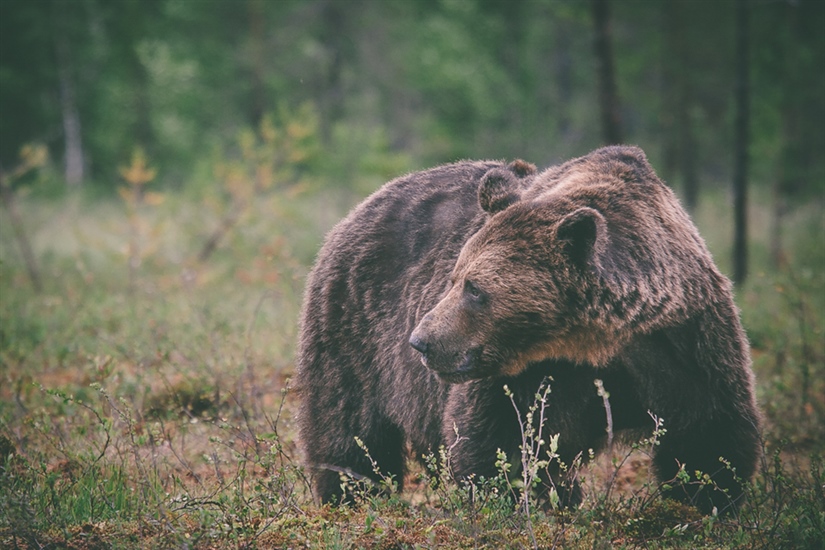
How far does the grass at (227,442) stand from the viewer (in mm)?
3336

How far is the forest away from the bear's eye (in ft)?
2.83

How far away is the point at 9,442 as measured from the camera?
4656 mm

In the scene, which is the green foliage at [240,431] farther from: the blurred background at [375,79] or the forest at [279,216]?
the blurred background at [375,79]

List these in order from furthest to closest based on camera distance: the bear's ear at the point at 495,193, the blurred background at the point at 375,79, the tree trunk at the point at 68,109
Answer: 1. the tree trunk at the point at 68,109
2. the blurred background at the point at 375,79
3. the bear's ear at the point at 495,193

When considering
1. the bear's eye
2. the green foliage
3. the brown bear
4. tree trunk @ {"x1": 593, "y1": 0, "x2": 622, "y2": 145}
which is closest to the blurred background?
the green foliage

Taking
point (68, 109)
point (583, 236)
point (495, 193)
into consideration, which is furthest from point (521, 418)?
point (68, 109)

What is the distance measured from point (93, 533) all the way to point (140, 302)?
693 cm

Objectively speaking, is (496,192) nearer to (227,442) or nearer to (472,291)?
(472,291)

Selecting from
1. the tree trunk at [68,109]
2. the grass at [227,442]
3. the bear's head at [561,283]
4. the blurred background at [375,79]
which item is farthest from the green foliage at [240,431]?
the tree trunk at [68,109]

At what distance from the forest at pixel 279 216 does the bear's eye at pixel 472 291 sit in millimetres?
862

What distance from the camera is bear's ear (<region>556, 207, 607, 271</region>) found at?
10.9 feet

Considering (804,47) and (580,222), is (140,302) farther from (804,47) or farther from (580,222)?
(804,47)

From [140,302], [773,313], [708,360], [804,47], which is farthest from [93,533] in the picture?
[804,47]

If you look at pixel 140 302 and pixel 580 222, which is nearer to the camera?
pixel 580 222
